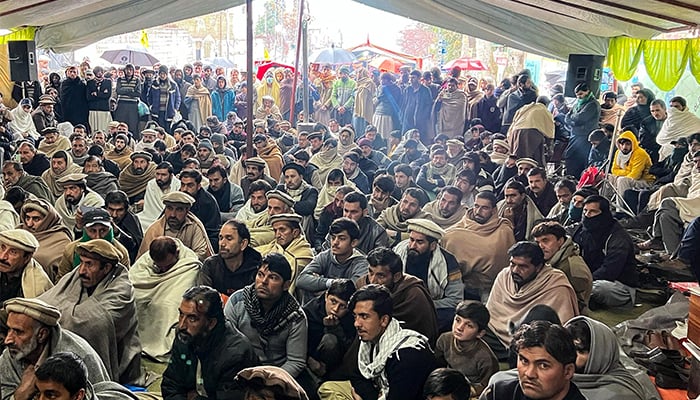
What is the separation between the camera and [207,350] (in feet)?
10.1

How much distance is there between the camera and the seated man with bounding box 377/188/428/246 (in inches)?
222

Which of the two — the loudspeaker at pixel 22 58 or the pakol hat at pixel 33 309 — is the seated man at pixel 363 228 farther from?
the loudspeaker at pixel 22 58

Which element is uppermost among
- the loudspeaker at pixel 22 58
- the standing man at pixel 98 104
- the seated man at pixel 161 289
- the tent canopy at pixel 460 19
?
the tent canopy at pixel 460 19

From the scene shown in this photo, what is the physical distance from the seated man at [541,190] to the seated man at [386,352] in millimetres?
3522

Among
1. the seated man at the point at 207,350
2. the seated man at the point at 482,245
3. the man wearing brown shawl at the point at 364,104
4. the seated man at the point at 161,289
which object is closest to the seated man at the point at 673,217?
the seated man at the point at 482,245

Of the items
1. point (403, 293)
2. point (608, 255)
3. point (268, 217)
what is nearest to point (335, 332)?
point (403, 293)

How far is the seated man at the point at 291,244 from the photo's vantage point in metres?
4.57

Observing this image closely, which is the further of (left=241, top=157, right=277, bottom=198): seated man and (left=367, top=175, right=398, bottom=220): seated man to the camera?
(left=241, top=157, right=277, bottom=198): seated man

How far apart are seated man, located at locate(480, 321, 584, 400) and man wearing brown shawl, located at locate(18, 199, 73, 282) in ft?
10.1

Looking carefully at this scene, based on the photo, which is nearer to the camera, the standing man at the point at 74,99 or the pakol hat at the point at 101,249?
the pakol hat at the point at 101,249

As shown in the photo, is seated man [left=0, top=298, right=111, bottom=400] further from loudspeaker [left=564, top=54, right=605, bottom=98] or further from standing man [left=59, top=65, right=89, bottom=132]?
loudspeaker [left=564, top=54, right=605, bottom=98]

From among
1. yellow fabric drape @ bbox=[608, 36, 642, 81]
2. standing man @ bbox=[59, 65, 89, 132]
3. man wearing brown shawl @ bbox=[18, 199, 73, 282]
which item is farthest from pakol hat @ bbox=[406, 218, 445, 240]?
standing man @ bbox=[59, 65, 89, 132]

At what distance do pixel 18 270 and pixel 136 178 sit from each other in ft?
9.84

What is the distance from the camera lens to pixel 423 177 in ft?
24.7
